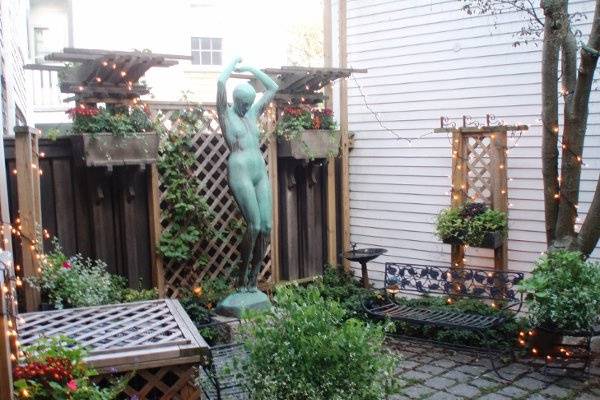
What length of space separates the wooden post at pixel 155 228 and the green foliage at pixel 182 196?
0.07m

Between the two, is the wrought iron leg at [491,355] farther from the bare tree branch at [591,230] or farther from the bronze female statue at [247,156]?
the bronze female statue at [247,156]

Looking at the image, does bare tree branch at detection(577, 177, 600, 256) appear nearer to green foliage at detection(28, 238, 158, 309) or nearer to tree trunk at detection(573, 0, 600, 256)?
tree trunk at detection(573, 0, 600, 256)

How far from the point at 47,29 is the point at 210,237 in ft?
25.2

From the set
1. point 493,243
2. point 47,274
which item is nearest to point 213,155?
point 47,274

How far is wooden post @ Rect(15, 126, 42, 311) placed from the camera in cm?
496

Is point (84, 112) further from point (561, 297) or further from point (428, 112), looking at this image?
point (561, 297)

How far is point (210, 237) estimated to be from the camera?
672cm

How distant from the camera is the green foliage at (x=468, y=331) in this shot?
5504 mm

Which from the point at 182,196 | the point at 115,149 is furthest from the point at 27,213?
the point at 182,196

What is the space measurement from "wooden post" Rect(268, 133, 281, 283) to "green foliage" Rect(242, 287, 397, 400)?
416 cm

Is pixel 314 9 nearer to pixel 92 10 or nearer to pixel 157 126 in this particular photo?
pixel 92 10

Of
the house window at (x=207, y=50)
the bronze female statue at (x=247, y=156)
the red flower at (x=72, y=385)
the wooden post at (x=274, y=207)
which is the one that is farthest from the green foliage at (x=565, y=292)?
the house window at (x=207, y=50)

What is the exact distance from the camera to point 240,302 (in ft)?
18.8

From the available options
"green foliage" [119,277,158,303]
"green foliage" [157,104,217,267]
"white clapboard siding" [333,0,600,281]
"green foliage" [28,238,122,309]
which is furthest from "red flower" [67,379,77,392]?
"white clapboard siding" [333,0,600,281]
